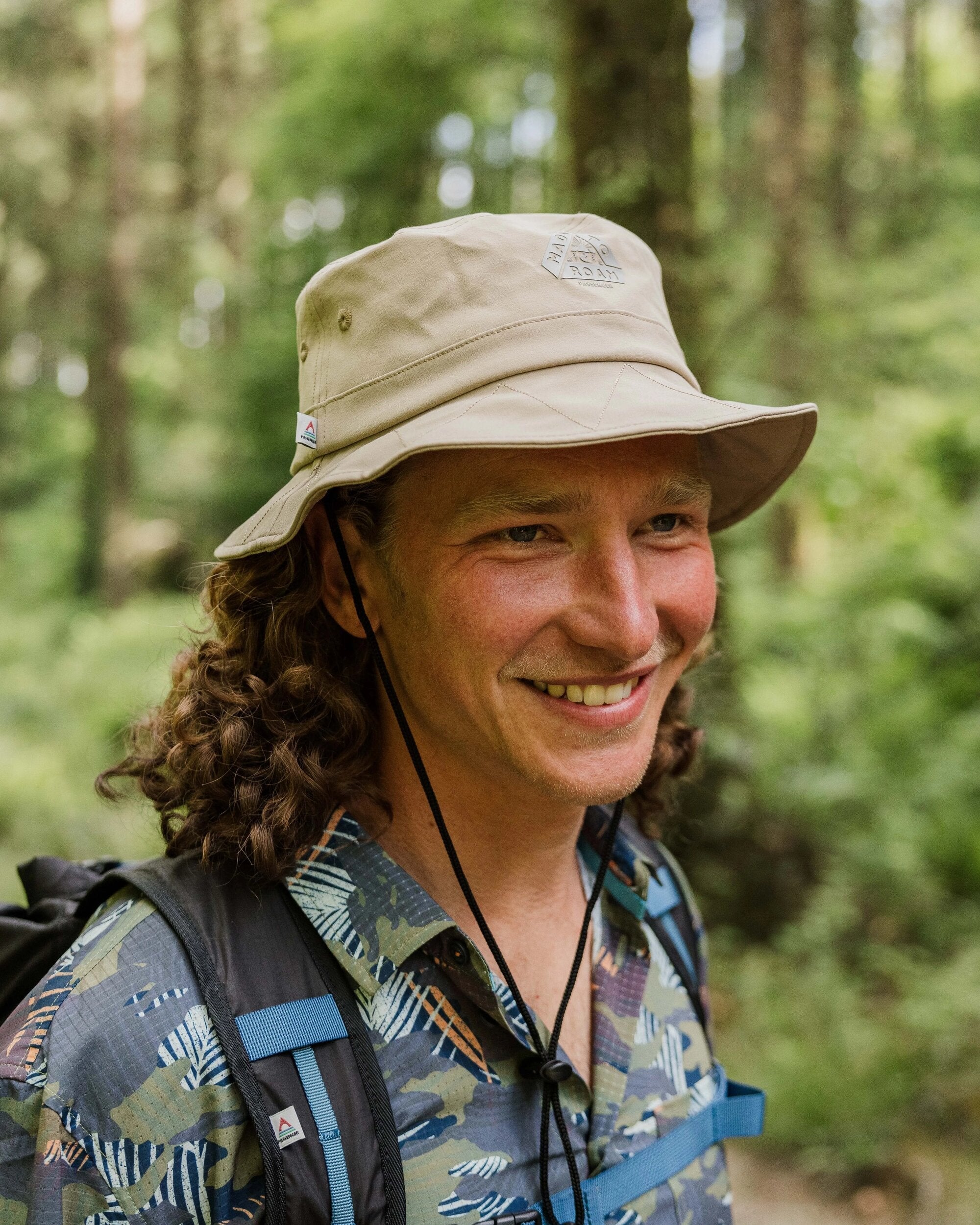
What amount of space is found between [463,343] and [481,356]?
4cm

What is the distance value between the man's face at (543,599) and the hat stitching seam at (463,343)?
13cm

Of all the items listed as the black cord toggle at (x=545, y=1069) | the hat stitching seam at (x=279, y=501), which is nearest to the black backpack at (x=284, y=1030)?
the black cord toggle at (x=545, y=1069)

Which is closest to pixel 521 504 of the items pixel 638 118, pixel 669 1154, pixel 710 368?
pixel 669 1154

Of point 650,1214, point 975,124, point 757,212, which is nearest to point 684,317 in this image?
point 650,1214

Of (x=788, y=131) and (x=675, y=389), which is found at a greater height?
(x=788, y=131)

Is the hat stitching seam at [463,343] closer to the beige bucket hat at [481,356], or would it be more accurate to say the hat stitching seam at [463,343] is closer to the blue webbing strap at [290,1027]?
the beige bucket hat at [481,356]

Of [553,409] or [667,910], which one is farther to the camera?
[667,910]

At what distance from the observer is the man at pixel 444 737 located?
4.69ft

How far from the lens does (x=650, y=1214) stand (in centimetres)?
174

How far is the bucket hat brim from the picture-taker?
1.50 metres

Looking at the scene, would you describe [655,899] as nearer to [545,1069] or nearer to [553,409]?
[545,1069]

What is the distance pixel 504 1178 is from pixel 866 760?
636 centimetres

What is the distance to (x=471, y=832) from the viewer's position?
1.85 metres

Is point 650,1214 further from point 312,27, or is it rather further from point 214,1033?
point 312,27
